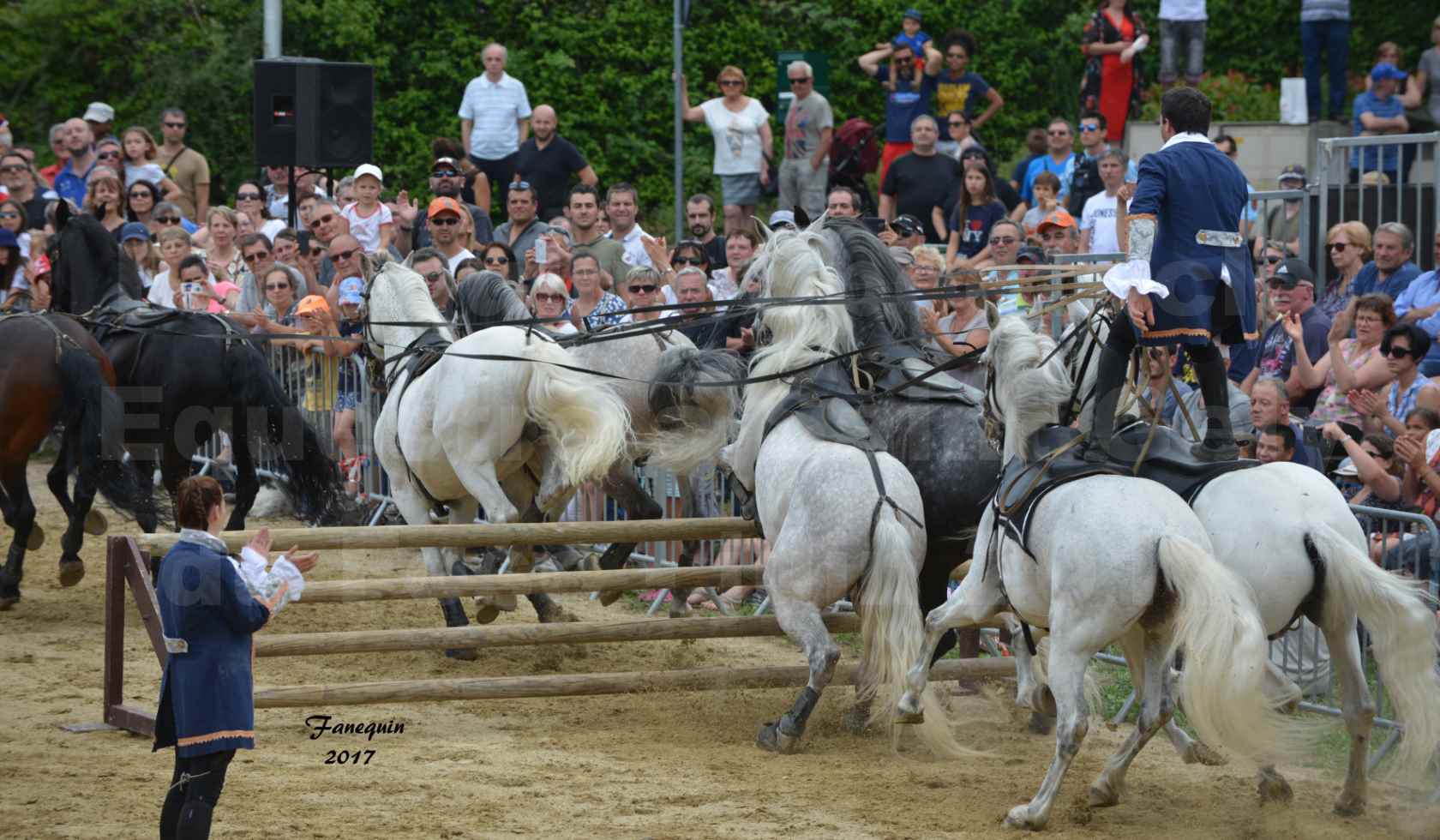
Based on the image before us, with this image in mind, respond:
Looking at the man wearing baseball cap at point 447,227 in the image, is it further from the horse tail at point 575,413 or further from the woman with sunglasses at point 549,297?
the horse tail at point 575,413

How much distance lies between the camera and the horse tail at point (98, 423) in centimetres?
1058

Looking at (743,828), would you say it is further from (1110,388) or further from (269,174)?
(269,174)

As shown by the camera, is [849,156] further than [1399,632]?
Yes

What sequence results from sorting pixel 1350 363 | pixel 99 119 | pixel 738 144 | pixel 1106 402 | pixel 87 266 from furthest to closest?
pixel 99 119, pixel 738 144, pixel 87 266, pixel 1350 363, pixel 1106 402

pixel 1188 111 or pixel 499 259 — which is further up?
pixel 1188 111

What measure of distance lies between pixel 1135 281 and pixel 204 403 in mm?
6662

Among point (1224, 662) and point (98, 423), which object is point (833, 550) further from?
point (98, 423)

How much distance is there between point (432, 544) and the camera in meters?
8.46

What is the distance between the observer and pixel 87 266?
12016mm

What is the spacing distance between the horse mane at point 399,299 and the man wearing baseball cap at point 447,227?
1888 mm

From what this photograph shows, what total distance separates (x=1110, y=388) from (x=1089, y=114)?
332 inches

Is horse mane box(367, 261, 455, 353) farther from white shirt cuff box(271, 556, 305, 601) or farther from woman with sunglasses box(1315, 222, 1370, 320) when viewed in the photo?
woman with sunglasses box(1315, 222, 1370, 320)

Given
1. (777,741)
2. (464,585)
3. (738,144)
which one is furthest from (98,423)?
(738,144)

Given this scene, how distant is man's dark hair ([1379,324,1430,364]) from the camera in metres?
9.26
